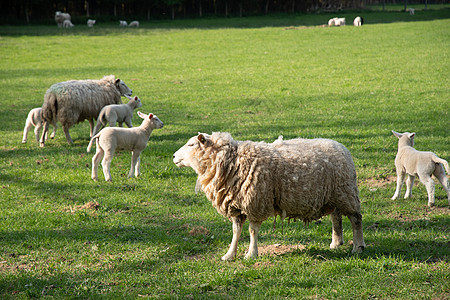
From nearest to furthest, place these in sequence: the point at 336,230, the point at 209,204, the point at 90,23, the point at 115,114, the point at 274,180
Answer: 1. the point at 274,180
2. the point at 336,230
3. the point at 209,204
4. the point at 115,114
5. the point at 90,23

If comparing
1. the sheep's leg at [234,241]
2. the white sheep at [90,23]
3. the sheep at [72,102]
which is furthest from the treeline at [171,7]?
the sheep's leg at [234,241]

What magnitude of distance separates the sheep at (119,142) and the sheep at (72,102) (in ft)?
10.3

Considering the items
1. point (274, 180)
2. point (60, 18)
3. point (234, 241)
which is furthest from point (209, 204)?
point (60, 18)

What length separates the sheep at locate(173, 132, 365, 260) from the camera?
18.5 feet

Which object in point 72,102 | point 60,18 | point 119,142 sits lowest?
point 119,142

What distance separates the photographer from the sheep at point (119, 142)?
8.89m

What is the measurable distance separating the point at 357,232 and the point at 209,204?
2.91 meters

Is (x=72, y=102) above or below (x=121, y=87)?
below

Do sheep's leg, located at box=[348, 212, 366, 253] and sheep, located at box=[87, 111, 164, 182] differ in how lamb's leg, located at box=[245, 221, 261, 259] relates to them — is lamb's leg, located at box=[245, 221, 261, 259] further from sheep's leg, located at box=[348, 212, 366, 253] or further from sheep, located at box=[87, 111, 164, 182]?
sheep, located at box=[87, 111, 164, 182]

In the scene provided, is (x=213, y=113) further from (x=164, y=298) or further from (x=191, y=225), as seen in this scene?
(x=164, y=298)

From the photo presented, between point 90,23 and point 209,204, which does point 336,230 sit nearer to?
point 209,204

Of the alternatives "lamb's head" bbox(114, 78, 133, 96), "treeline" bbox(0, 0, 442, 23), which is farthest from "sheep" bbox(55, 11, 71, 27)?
"lamb's head" bbox(114, 78, 133, 96)

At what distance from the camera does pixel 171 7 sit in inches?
2051

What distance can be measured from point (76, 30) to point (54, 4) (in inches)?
445
